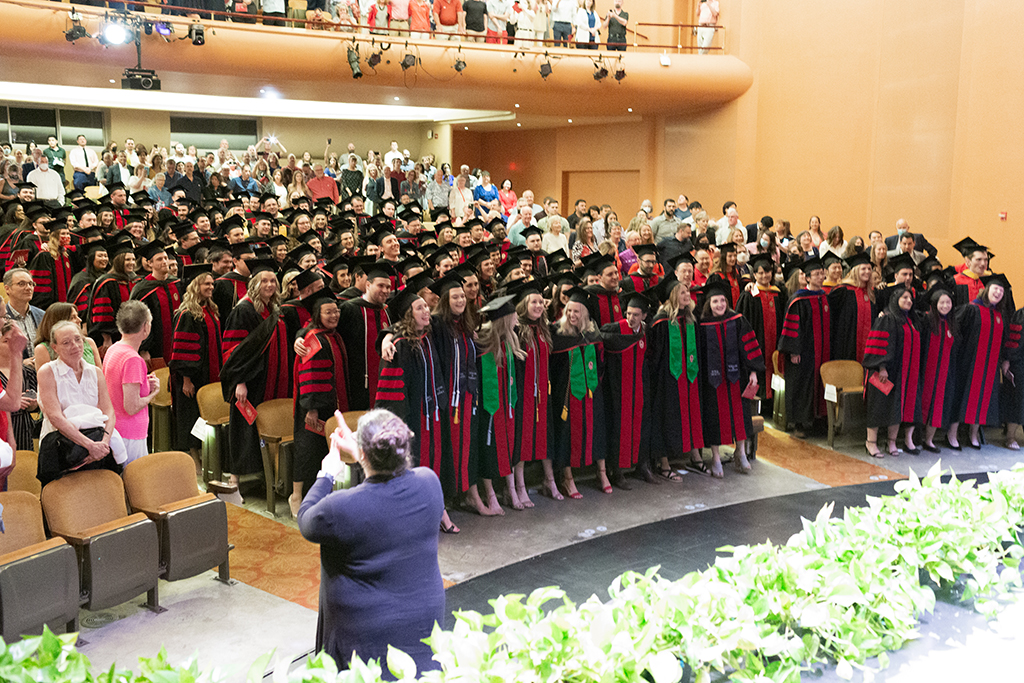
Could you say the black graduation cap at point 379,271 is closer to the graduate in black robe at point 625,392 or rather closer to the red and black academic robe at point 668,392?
the graduate in black robe at point 625,392

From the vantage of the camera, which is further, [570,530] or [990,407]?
[990,407]

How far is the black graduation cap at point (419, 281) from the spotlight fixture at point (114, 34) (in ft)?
32.5

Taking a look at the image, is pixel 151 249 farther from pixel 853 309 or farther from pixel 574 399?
pixel 853 309

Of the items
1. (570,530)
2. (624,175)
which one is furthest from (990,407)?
(624,175)

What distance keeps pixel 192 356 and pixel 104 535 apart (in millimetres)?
2566

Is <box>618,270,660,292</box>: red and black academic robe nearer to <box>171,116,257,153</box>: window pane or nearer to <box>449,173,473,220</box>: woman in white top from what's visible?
<box>449,173,473,220</box>: woman in white top

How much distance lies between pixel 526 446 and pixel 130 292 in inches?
143

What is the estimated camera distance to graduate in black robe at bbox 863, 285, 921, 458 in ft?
25.6

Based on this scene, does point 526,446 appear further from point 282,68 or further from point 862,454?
point 282,68

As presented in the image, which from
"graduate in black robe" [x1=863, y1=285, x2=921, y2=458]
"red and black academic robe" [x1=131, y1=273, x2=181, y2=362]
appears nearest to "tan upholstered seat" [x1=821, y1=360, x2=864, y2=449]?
"graduate in black robe" [x1=863, y1=285, x2=921, y2=458]

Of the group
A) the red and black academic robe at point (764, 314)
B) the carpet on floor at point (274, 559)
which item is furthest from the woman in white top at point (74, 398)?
the red and black academic robe at point (764, 314)

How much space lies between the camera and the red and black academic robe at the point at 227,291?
7.56 metres

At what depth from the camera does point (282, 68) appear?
15648 millimetres

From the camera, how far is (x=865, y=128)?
16109 mm
